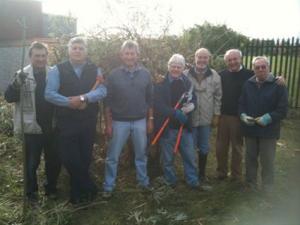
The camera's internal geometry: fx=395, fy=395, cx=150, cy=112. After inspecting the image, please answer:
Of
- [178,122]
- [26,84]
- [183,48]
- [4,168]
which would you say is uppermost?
[183,48]

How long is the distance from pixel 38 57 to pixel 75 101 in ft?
2.51

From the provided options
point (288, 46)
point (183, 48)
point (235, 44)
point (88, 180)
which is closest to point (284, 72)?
point (288, 46)

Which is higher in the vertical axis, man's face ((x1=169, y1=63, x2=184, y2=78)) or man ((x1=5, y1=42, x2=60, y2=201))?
man's face ((x1=169, y1=63, x2=184, y2=78))

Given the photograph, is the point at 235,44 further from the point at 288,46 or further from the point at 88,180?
the point at 88,180

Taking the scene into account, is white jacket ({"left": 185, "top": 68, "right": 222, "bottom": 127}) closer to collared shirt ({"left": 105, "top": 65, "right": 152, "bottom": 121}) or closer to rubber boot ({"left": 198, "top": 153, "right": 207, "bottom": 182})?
rubber boot ({"left": 198, "top": 153, "right": 207, "bottom": 182})

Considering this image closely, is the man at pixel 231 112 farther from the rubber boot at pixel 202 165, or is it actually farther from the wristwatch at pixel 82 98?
the wristwatch at pixel 82 98

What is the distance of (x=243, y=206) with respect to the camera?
485cm

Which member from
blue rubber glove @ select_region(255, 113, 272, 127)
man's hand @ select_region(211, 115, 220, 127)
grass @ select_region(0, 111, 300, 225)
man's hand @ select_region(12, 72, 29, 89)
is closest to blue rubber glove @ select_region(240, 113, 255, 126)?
blue rubber glove @ select_region(255, 113, 272, 127)

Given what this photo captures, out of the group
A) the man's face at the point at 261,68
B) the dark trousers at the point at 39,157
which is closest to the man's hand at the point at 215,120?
the man's face at the point at 261,68

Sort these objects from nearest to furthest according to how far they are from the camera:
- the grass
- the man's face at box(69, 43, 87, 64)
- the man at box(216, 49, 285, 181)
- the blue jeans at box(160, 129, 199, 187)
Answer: the grass < the man's face at box(69, 43, 87, 64) < the blue jeans at box(160, 129, 199, 187) < the man at box(216, 49, 285, 181)

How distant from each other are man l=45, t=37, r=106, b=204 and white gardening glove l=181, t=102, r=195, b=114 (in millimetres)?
1055

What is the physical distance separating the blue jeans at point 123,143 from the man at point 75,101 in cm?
35

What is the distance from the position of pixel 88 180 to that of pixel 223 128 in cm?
202

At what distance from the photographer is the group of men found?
4.63m
